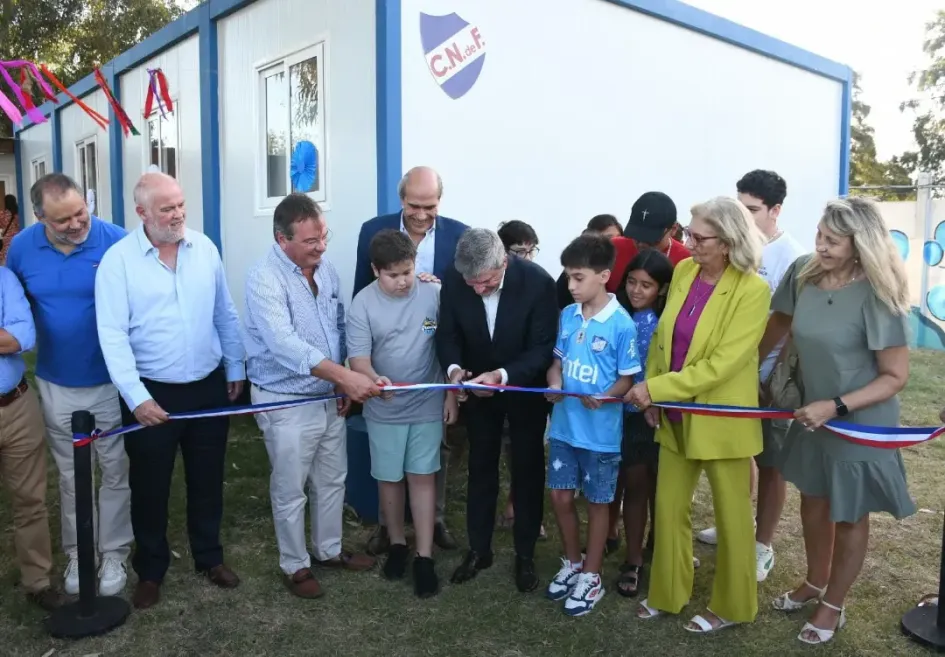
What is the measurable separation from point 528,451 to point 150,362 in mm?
1935

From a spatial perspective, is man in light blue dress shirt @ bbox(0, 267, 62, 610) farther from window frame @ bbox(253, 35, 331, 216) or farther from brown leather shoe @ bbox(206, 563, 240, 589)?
window frame @ bbox(253, 35, 331, 216)

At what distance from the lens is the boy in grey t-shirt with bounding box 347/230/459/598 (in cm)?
402

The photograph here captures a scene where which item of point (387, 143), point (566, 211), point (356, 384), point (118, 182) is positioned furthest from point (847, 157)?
point (118, 182)

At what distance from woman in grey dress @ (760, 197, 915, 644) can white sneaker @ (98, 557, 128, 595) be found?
3.37m

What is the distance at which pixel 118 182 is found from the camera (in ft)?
35.8

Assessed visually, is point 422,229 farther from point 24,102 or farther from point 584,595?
point 24,102

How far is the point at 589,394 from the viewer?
365 cm

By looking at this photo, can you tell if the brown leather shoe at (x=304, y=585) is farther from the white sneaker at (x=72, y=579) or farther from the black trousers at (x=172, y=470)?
the white sneaker at (x=72, y=579)

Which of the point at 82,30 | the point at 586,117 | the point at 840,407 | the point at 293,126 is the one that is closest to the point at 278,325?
the point at 840,407

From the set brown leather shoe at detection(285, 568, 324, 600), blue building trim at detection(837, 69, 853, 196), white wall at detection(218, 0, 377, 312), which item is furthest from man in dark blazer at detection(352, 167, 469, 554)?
blue building trim at detection(837, 69, 853, 196)

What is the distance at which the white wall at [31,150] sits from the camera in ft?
49.5

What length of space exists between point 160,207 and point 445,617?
7.88 feet

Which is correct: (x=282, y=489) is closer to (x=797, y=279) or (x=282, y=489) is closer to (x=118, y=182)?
(x=797, y=279)

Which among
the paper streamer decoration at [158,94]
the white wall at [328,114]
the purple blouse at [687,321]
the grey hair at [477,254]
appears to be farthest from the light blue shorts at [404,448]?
the paper streamer decoration at [158,94]
